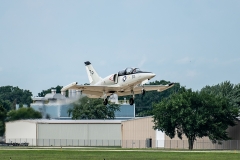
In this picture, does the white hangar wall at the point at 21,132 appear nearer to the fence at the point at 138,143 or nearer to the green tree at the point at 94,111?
the fence at the point at 138,143

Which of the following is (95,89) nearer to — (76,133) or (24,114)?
(24,114)

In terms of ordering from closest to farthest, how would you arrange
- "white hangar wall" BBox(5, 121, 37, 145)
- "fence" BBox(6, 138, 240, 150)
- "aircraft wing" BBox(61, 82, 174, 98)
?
"aircraft wing" BBox(61, 82, 174, 98) → "white hangar wall" BBox(5, 121, 37, 145) → "fence" BBox(6, 138, 240, 150)

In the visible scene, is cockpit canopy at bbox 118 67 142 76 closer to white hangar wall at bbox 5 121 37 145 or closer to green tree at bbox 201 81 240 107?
white hangar wall at bbox 5 121 37 145

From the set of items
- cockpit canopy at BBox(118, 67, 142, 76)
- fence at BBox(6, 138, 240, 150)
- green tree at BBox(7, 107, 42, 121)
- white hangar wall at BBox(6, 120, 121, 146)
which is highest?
cockpit canopy at BBox(118, 67, 142, 76)

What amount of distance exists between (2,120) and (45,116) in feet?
27.1

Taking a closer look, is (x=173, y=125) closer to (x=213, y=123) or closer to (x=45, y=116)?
(x=213, y=123)

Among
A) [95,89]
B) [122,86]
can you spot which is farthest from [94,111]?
[122,86]

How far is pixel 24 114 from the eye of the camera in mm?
100625

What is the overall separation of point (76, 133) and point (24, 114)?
3140 cm

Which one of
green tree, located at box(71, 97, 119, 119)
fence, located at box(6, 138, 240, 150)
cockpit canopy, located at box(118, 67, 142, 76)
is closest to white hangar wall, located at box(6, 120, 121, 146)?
fence, located at box(6, 138, 240, 150)

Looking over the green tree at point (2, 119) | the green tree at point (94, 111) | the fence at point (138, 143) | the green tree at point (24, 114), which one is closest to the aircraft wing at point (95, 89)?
the green tree at point (24, 114)

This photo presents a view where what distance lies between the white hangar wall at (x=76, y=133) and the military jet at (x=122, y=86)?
47403mm

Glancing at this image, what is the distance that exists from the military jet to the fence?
1375 inches

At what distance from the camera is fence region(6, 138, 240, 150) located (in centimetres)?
11262
